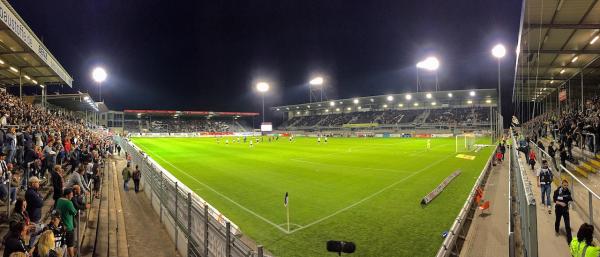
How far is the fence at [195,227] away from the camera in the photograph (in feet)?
16.6

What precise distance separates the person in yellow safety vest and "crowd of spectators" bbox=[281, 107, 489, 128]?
77.5m

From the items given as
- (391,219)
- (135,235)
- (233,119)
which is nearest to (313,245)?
(391,219)

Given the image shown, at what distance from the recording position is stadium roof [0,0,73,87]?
15.9 metres

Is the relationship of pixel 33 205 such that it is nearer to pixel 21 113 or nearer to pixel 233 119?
pixel 21 113

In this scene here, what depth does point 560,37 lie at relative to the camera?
19562 mm

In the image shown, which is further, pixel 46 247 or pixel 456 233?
pixel 456 233

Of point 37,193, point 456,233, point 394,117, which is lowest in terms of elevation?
point 456,233

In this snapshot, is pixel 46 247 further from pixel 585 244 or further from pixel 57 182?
pixel 585 244

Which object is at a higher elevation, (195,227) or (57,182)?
(57,182)

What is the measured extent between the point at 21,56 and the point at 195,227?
78.1 feet

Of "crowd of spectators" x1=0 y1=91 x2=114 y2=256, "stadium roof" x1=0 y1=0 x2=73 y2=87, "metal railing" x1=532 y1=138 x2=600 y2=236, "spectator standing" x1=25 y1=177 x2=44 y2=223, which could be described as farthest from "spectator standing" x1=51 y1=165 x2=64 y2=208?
"metal railing" x1=532 y1=138 x2=600 y2=236

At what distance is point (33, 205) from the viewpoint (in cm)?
710

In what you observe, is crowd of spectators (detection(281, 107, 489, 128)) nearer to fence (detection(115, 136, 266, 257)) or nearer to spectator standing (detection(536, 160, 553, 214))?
spectator standing (detection(536, 160, 553, 214))

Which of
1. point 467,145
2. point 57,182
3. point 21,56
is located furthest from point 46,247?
point 467,145
